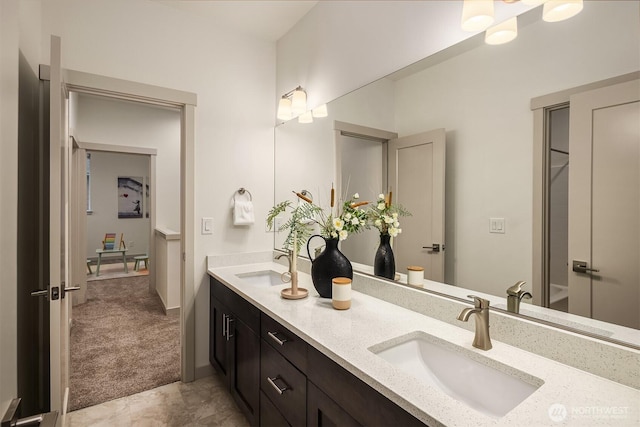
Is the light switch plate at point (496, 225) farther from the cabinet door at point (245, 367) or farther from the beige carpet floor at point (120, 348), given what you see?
the beige carpet floor at point (120, 348)

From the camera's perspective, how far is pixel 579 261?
3.31ft

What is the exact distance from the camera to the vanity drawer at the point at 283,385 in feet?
4.10

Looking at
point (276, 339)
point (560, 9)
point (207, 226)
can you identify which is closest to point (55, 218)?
point (207, 226)

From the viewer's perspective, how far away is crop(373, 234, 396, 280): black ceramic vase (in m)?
1.65

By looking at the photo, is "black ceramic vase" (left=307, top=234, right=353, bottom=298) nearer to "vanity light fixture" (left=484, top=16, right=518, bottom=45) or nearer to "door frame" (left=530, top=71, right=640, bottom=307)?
"door frame" (left=530, top=71, right=640, bottom=307)

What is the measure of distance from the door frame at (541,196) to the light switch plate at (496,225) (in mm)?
116

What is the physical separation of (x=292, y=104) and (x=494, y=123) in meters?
1.55

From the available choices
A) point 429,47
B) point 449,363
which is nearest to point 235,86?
point 429,47

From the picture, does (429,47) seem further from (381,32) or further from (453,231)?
(453,231)

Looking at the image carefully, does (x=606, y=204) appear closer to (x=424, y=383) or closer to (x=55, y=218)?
(x=424, y=383)

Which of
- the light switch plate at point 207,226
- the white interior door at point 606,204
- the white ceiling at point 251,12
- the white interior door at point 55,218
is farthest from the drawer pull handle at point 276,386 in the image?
the white ceiling at point 251,12

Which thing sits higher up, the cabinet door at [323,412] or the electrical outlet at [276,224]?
the electrical outlet at [276,224]

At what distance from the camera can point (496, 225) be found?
126 cm

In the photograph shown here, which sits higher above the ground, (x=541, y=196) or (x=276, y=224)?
(x=541, y=196)
